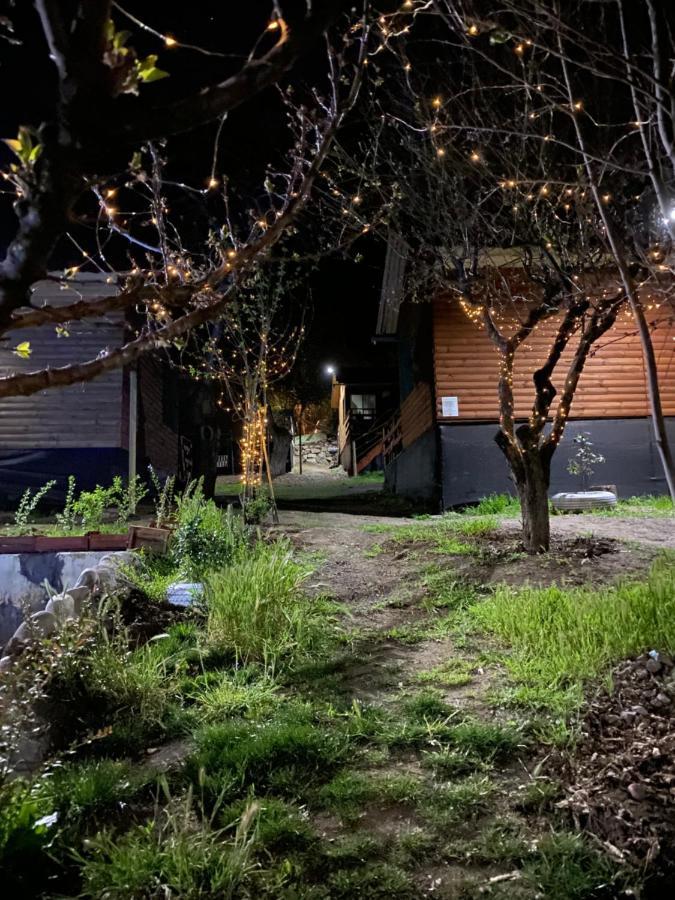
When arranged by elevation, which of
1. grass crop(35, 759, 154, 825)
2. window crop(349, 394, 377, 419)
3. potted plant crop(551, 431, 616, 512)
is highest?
window crop(349, 394, 377, 419)

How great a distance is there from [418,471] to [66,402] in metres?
7.92

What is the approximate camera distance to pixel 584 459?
37.0 feet

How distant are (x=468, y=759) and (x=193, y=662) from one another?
1992mm

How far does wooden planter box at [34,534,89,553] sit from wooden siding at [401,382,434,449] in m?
7.45

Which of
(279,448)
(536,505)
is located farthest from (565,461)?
(279,448)

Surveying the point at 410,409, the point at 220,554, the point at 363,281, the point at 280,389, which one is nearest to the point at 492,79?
the point at 220,554

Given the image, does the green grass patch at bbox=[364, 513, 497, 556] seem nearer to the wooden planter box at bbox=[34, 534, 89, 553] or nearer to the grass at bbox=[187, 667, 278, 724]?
the grass at bbox=[187, 667, 278, 724]

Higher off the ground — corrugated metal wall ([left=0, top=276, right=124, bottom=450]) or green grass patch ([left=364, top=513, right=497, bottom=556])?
corrugated metal wall ([left=0, top=276, right=124, bottom=450])

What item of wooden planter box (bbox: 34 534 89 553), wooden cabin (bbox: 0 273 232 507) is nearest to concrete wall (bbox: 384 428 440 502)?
wooden cabin (bbox: 0 273 232 507)

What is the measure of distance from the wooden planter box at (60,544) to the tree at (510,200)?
4.64m

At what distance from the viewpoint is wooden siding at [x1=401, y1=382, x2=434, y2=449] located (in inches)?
492

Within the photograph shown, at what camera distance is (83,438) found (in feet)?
41.1

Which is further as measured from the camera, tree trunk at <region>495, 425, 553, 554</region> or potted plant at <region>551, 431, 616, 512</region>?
potted plant at <region>551, 431, 616, 512</region>

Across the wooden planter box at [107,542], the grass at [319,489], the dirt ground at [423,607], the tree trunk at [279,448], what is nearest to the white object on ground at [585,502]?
the dirt ground at [423,607]
